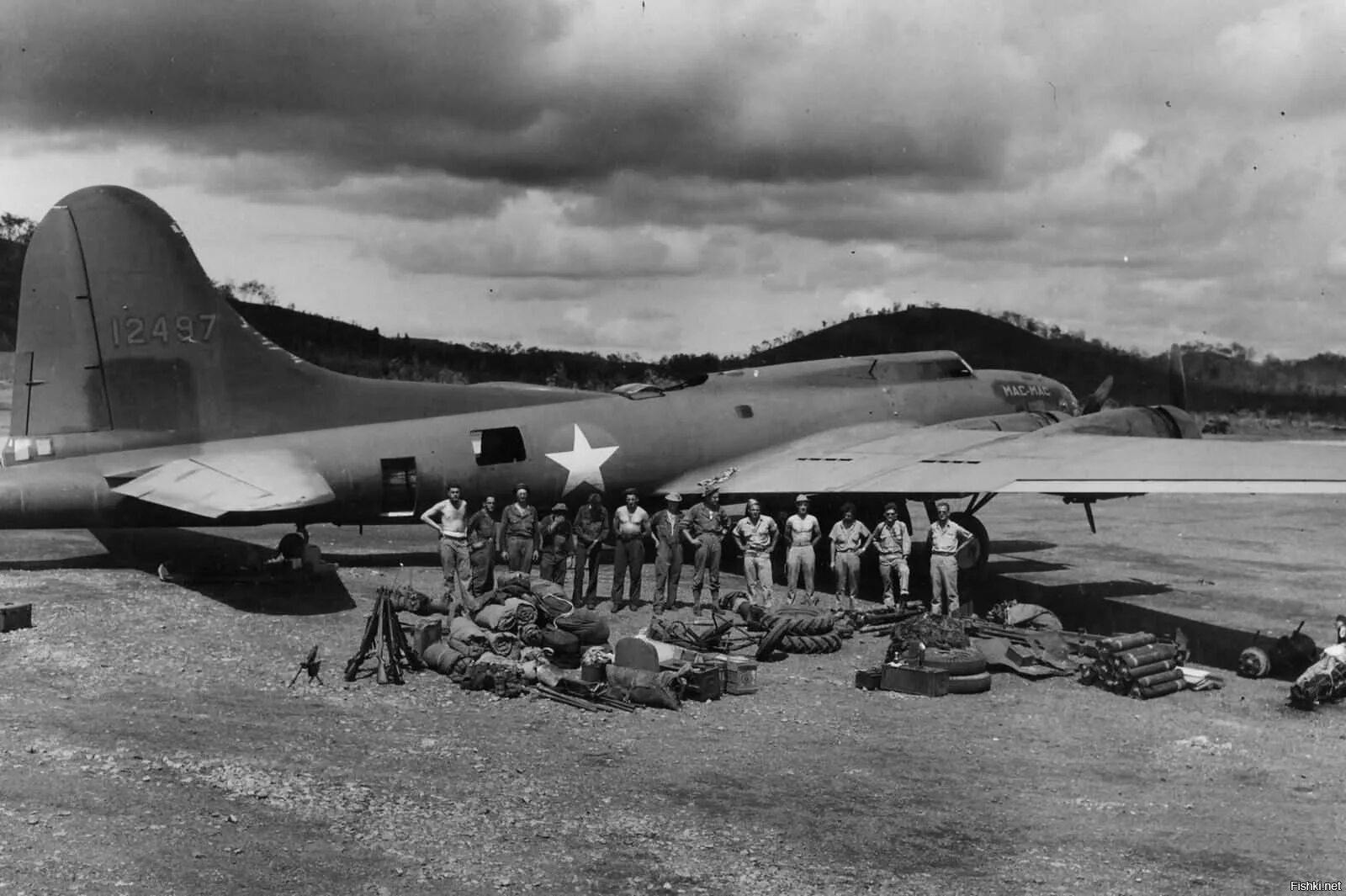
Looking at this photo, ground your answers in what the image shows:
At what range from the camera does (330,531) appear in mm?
25188

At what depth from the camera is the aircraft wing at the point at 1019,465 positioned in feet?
49.6

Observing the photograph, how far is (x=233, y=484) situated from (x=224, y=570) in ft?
8.01

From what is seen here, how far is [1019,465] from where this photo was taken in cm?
1778

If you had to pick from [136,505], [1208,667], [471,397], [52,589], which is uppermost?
[471,397]

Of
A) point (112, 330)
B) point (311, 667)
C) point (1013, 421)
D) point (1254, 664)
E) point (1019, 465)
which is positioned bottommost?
point (1254, 664)

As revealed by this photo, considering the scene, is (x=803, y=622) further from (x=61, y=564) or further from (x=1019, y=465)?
(x=61, y=564)

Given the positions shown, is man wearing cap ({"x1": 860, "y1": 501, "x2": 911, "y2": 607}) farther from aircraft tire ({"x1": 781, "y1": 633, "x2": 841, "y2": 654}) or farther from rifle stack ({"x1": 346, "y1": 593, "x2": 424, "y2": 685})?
rifle stack ({"x1": 346, "y1": 593, "x2": 424, "y2": 685})

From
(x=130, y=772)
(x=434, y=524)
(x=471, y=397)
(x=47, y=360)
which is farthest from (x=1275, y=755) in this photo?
(x=47, y=360)

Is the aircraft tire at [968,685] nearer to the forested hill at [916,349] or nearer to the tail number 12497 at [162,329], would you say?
the tail number 12497 at [162,329]

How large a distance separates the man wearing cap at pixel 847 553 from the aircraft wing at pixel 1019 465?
1186 millimetres

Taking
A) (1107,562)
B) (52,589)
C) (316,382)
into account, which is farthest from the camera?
(1107,562)

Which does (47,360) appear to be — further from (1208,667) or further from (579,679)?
(1208,667)

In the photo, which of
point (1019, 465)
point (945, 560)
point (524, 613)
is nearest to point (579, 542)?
point (524, 613)

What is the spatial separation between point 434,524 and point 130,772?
8.14m
